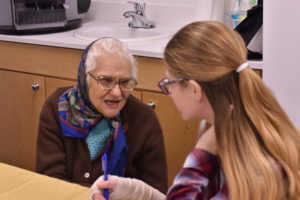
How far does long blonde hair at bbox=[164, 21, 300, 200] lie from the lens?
0.95 m

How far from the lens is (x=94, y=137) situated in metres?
1.67

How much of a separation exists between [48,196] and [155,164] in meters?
0.47

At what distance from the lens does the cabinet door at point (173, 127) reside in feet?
7.59

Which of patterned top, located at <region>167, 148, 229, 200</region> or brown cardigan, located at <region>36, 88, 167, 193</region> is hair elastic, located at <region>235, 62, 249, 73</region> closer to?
patterned top, located at <region>167, 148, 229, 200</region>

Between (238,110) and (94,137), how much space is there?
2.60 feet

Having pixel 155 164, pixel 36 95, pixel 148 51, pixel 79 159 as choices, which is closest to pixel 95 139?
pixel 79 159

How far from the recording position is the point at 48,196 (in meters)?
1.30

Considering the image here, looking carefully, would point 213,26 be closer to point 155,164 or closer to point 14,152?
point 155,164

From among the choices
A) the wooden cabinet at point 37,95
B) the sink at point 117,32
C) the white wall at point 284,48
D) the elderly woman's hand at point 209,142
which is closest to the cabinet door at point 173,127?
→ the wooden cabinet at point 37,95

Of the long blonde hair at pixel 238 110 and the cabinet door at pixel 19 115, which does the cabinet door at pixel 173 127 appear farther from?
the long blonde hair at pixel 238 110

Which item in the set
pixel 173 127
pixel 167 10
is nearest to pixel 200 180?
pixel 173 127

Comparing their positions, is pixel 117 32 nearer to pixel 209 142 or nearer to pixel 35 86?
pixel 35 86

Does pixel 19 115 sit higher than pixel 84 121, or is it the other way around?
pixel 84 121

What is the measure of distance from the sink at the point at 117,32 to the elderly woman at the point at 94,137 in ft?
3.09
